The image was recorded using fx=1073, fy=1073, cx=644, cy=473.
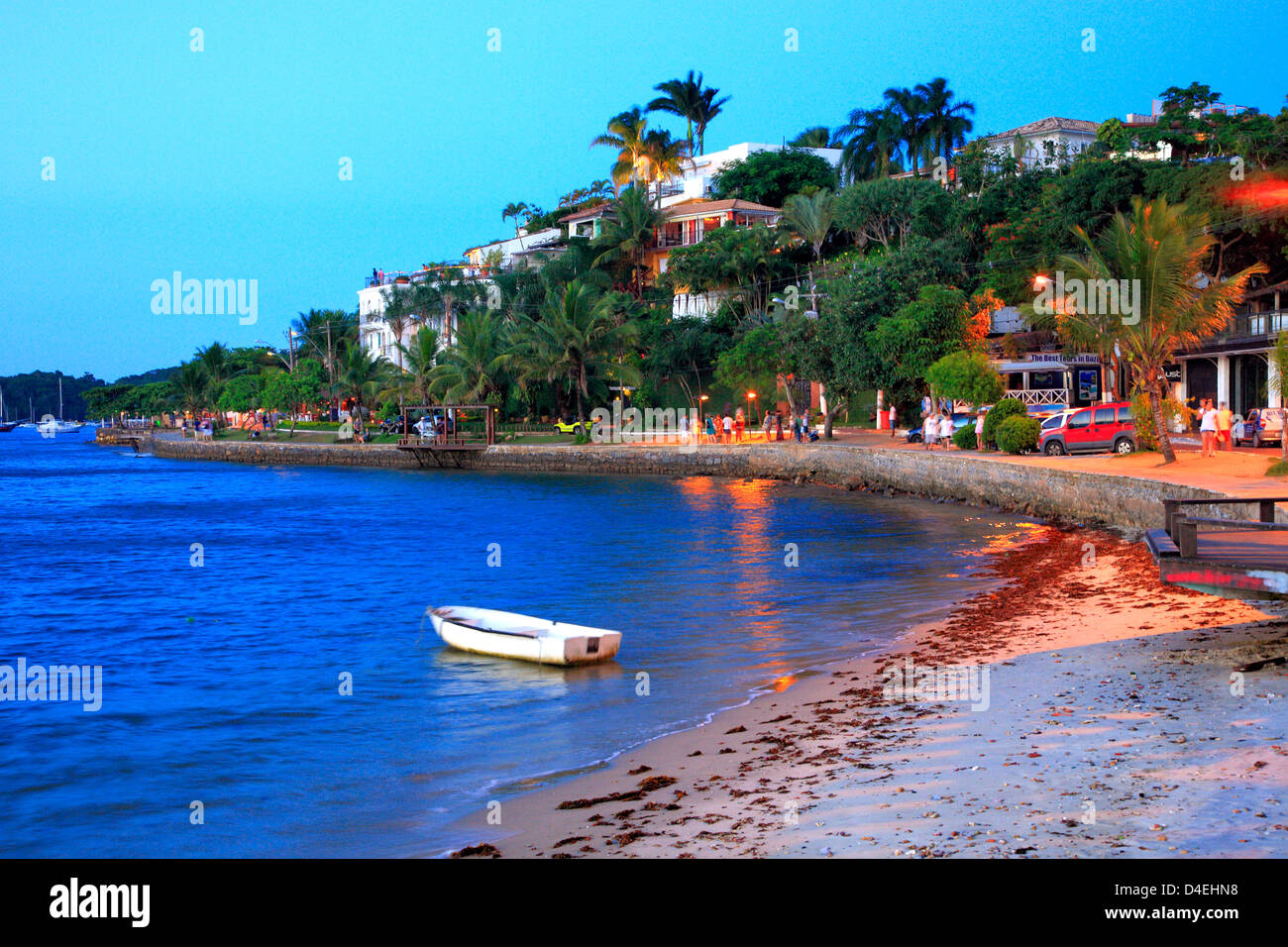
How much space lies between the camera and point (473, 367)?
240 feet

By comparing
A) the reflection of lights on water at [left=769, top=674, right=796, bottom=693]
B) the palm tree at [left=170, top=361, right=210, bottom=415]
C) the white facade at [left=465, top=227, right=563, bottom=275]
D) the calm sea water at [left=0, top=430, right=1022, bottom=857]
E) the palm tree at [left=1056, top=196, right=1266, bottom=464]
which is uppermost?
the white facade at [left=465, top=227, right=563, bottom=275]

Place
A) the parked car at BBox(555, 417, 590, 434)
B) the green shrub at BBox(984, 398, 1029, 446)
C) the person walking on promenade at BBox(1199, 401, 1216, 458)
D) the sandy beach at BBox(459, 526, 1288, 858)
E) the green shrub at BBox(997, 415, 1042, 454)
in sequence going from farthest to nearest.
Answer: the parked car at BBox(555, 417, 590, 434)
the green shrub at BBox(984, 398, 1029, 446)
the green shrub at BBox(997, 415, 1042, 454)
the person walking on promenade at BBox(1199, 401, 1216, 458)
the sandy beach at BBox(459, 526, 1288, 858)

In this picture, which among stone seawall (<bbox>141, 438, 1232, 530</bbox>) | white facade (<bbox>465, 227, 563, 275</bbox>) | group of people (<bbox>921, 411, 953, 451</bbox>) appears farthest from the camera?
white facade (<bbox>465, 227, 563, 275</bbox>)

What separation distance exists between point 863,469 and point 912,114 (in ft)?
167

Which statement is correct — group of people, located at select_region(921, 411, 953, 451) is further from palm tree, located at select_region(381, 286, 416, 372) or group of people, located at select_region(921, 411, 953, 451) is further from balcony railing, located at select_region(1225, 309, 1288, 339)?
palm tree, located at select_region(381, 286, 416, 372)

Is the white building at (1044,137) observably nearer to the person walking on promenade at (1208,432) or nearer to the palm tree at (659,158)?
the palm tree at (659,158)

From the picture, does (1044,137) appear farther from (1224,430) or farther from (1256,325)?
(1224,430)

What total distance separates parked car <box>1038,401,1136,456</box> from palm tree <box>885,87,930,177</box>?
178 ft

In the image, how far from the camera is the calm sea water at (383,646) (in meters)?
10.5

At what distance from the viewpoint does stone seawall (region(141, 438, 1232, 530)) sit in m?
26.5

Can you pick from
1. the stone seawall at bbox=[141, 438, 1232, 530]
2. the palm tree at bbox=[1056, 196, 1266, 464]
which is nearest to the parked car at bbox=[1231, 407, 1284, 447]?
the palm tree at bbox=[1056, 196, 1266, 464]

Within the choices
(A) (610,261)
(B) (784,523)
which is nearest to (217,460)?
(A) (610,261)

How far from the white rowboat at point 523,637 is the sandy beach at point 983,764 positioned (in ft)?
10.7

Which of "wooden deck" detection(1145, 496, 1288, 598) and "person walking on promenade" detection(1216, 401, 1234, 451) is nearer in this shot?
"wooden deck" detection(1145, 496, 1288, 598)
